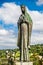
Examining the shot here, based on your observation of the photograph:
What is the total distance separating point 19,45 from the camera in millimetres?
16906

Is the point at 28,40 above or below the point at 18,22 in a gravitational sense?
below

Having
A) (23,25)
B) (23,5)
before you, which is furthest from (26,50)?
(23,5)

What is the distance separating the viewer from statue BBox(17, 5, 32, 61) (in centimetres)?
1680

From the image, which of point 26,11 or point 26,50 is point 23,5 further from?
point 26,50

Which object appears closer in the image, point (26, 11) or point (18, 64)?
point (18, 64)

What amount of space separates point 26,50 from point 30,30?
3.89 ft

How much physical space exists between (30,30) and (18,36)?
0.77 m

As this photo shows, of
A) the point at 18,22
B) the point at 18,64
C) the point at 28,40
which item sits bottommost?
the point at 18,64

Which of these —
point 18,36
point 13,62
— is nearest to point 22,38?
point 18,36

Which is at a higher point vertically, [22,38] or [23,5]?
[23,5]

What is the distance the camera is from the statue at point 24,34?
16797mm

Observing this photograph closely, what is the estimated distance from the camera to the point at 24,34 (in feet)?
55.4

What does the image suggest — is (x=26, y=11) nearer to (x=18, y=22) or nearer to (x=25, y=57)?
(x=18, y=22)

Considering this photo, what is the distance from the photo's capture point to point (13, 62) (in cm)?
1639
